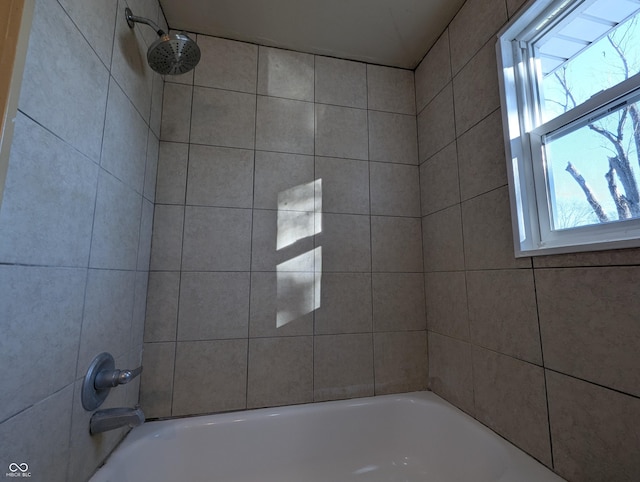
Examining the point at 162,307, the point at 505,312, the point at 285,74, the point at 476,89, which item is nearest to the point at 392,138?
the point at 476,89

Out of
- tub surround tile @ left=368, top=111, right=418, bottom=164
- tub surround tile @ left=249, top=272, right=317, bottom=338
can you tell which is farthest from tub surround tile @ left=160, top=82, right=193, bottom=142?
tub surround tile @ left=368, top=111, right=418, bottom=164

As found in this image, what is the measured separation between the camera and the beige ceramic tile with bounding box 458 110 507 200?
3.96 feet

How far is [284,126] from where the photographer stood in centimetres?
164

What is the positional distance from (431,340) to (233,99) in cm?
178

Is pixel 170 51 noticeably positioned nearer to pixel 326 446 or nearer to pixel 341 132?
pixel 341 132

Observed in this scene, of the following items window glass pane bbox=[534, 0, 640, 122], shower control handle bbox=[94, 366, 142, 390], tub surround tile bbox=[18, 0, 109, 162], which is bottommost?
shower control handle bbox=[94, 366, 142, 390]

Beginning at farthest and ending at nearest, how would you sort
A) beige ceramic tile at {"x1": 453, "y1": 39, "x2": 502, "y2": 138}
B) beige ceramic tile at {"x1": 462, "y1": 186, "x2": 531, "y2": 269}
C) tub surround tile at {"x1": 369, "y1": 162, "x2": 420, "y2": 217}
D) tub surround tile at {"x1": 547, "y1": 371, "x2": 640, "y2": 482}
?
tub surround tile at {"x1": 369, "y1": 162, "x2": 420, "y2": 217}, beige ceramic tile at {"x1": 453, "y1": 39, "x2": 502, "y2": 138}, beige ceramic tile at {"x1": 462, "y1": 186, "x2": 531, "y2": 269}, tub surround tile at {"x1": 547, "y1": 371, "x2": 640, "y2": 482}

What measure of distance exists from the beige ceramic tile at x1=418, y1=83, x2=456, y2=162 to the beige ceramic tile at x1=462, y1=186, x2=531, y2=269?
429 mm

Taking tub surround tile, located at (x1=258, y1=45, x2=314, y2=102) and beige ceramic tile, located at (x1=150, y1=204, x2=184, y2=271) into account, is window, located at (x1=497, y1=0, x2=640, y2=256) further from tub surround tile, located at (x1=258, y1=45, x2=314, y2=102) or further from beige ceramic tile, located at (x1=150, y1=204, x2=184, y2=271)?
beige ceramic tile, located at (x1=150, y1=204, x2=184, y2=271)

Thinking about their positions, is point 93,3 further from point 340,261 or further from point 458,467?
point 458,467

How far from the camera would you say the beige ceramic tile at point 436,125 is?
154cm

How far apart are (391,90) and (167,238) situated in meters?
1.63

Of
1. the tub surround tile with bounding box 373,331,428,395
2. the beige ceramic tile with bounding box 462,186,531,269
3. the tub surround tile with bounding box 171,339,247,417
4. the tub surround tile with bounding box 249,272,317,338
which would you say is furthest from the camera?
the tub surround tile with bounding box 373,331,428,395

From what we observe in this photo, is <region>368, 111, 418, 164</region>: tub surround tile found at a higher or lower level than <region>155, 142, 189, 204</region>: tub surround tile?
higher
